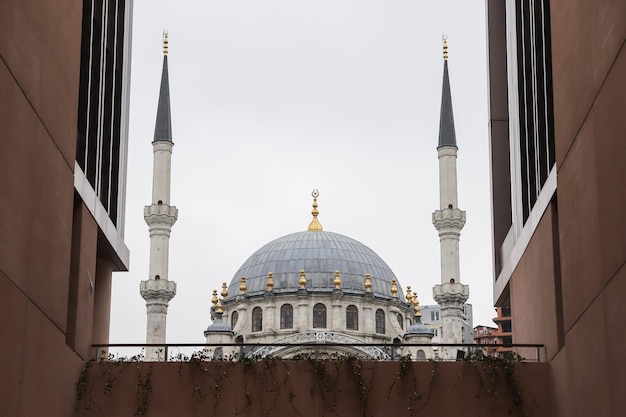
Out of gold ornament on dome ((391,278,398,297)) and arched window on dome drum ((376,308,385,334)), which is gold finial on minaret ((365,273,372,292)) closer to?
gold ornament on dome ((391,278,398,297))

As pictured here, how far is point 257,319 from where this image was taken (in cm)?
6525

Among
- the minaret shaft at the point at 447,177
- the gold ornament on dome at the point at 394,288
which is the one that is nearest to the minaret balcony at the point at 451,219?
the minaret shaft at the point at 447,177

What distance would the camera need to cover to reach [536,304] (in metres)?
19.3

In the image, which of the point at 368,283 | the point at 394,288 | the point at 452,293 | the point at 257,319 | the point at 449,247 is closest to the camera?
the point at 452,293

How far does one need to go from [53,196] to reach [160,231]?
4095 centimetres

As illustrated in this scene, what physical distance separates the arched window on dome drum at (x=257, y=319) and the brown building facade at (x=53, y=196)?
141ft

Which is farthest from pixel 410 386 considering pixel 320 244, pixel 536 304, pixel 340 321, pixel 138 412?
pixel 320 244

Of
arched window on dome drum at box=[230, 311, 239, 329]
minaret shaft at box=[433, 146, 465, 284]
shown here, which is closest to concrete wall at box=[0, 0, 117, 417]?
minaret shaft at box=[433, 146, 465, 284]

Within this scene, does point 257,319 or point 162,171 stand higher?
point 162,171

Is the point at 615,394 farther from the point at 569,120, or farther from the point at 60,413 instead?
the point at 60,413

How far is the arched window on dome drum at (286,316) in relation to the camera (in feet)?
209

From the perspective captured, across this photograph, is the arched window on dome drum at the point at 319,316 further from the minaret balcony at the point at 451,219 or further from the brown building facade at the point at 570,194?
the brown building facade at the point at 570,194

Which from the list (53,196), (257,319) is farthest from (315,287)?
(53,196)

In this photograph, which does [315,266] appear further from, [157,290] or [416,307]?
[157,290]
